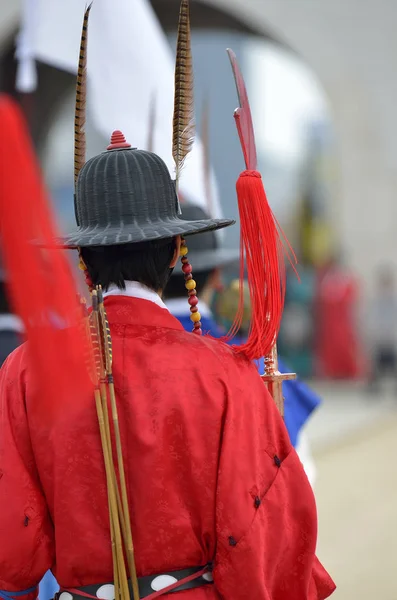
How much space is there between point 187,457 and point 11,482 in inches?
13.1

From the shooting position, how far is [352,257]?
36.0 feet

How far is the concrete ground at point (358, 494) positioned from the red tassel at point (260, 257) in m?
2.45

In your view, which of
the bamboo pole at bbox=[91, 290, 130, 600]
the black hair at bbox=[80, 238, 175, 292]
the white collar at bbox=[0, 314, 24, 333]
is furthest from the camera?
the white collar at bbox=[0, 314, 24, 333]

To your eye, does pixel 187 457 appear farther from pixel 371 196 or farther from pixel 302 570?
pixel 371 196

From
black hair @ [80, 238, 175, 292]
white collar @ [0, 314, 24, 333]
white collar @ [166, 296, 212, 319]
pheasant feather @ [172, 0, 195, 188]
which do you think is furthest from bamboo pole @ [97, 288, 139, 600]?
white collar @ [0, 314, 24, 333]

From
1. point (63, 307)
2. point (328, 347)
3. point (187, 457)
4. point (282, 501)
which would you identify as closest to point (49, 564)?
point (187, 457)

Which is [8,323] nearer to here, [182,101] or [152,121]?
[152,121]

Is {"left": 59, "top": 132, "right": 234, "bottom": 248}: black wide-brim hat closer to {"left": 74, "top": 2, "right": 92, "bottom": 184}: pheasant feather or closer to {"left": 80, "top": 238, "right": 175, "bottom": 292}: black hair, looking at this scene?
{"left": 80, "top": 238, "right": 175, "bottom": 292}: black hair

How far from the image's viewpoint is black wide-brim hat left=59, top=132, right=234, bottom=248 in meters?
1.73

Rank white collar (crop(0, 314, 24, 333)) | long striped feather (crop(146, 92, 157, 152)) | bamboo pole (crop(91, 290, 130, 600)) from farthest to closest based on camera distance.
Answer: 1. white collar (crop(0, 314, 24, 333))
2. long striped feather (crop(146, 92, 157, 152))
3. bamboo pole (crop(91, 290, 130, 600))

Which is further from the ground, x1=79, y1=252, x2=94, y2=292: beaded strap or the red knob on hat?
the red knob on hat

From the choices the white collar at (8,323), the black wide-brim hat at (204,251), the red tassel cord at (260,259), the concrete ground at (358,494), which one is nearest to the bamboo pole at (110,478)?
the red tassel cord at (260,259)

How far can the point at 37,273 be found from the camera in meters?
1.37

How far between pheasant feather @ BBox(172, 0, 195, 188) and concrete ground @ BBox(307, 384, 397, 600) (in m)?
2.60
